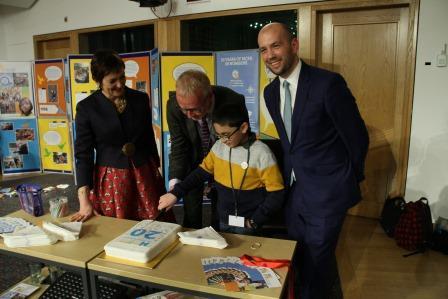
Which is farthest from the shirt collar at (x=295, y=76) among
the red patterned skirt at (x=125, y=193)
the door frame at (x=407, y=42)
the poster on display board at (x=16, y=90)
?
the poster on display board at (x=16, y=90)

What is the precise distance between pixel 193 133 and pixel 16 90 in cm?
444

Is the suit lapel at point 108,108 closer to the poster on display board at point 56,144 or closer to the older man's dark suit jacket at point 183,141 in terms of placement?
the older man's dark suit jacket at point 183,141

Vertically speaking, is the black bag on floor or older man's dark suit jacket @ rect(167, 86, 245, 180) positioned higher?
older man's dark suit jacket @ rect(167, 86, 245, 180)

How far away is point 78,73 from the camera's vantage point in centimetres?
445

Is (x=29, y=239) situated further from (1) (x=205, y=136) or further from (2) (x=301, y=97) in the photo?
(2) (x=301, y=97)

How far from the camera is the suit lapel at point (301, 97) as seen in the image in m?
1.47

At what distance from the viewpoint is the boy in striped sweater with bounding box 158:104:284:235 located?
5.11ft

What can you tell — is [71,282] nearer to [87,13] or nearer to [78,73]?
[78,73]

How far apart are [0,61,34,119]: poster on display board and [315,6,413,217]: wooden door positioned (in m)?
4.06

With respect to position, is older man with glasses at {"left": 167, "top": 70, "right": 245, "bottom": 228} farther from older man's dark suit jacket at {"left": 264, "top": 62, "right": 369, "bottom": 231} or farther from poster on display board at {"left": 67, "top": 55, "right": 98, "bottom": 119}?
poster on display board at {"left": 67, "top": 55, "right": 98, "bottom": 119}

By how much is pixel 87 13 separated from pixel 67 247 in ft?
14.1

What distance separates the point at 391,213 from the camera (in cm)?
318

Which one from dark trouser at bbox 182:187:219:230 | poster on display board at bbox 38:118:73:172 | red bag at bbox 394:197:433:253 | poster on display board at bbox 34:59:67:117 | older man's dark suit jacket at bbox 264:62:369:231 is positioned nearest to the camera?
older man's dark suit jacket at bbox 264:62:369:231

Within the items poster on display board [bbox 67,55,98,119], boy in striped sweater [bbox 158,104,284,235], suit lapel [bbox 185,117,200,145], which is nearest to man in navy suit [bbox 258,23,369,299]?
boy in striped sweater [bbox 158,104,284,235]
